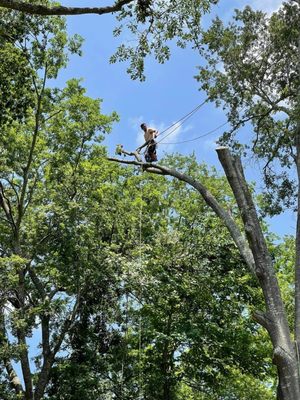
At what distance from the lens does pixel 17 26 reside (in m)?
7.95

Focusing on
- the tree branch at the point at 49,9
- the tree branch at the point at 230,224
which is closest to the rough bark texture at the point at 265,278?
the tree branch at the point at 230,224

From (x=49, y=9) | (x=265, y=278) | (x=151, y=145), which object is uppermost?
(x=151, y=145)

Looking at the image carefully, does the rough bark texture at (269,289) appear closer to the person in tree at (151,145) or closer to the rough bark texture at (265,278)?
the rough bark texture at (265,278)

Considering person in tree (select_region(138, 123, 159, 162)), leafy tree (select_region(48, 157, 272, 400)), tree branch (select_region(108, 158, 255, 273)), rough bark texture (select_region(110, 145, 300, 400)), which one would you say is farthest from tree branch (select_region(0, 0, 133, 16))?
leafy tree (select_region(48, 157, 272, 400))

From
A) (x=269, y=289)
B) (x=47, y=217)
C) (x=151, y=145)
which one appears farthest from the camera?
(x=47, y=217)

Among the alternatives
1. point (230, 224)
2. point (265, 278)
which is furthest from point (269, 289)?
point (230, 224)

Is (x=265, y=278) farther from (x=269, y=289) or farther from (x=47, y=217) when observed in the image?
(x=47, y=217)

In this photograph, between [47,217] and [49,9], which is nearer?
[49,9]

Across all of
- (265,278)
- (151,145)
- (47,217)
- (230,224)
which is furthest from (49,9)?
(47,217)

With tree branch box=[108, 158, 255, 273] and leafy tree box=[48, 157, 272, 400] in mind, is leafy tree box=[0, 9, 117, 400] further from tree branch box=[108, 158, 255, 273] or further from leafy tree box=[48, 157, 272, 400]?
tree branch box=[108, 158, 255, 273]

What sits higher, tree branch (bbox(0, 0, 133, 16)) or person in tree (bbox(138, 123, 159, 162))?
person in tree (bbox(138, 123, 159, 162))

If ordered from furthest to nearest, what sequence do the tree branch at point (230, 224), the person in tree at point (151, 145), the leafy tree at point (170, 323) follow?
the leafy tree at point (170, 323)
the person in tree at point (151, 145)
the tree branch at point (230, 224)

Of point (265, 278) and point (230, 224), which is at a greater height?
point (230, 224)

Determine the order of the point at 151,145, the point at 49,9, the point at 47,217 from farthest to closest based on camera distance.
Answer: the point at 47,217 → the point at 151,145 → the point at 49,9
